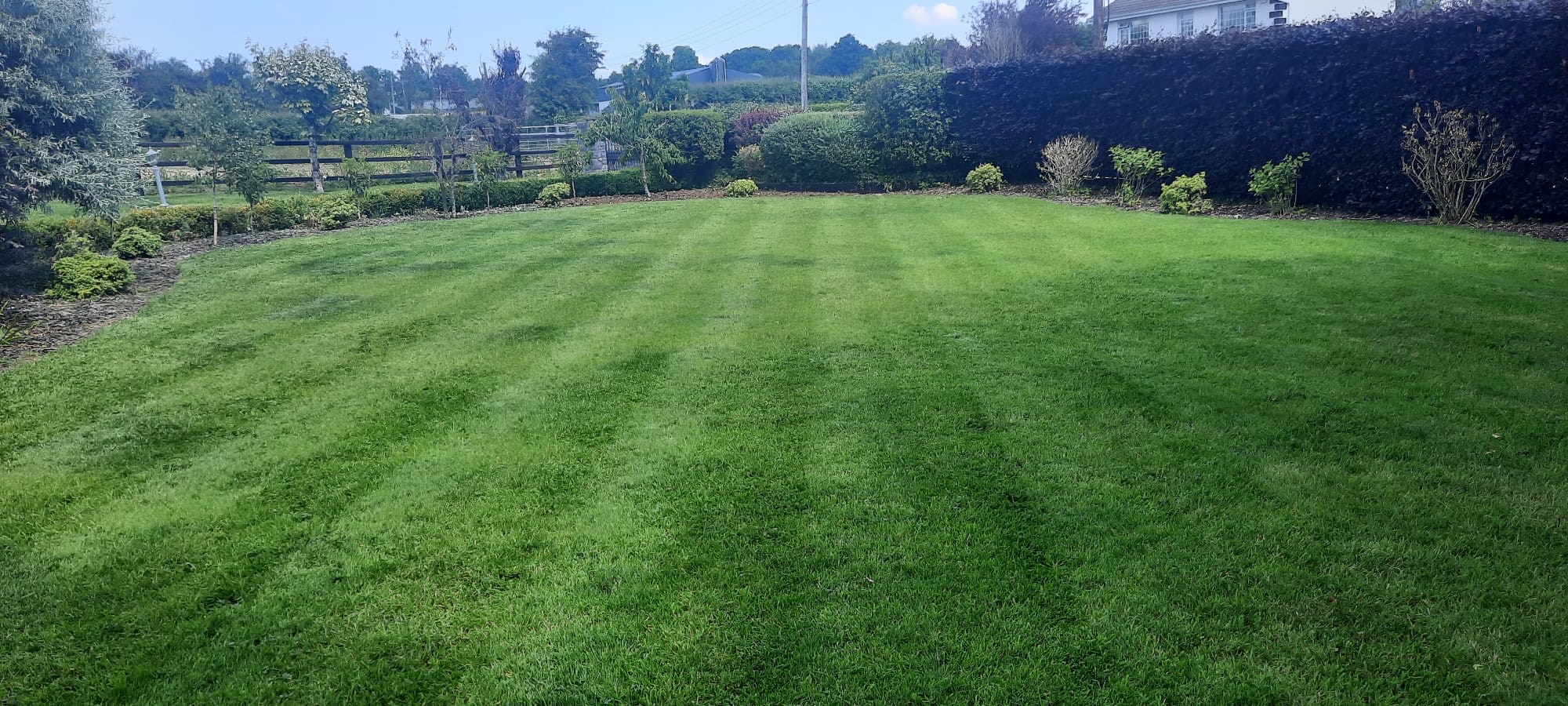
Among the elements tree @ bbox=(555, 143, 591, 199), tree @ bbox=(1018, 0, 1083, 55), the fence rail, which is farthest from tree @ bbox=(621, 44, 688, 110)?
tree @ bbox=(555, 143, 591, 199)

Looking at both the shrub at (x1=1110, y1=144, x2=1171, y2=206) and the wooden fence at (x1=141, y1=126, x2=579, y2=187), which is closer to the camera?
the shrub at (x1=1110, y1=144, x2=1171, y2=206)

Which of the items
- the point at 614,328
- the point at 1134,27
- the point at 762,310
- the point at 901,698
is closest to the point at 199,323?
the point at 614,328

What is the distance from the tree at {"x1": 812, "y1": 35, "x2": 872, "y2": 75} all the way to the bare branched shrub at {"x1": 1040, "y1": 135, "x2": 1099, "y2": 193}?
53.1 m

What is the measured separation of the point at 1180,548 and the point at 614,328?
5.50 m

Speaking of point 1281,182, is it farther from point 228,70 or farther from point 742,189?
point 228,70

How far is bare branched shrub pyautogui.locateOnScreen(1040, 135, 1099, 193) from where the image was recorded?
53.9ft

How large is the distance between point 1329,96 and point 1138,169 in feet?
11.2

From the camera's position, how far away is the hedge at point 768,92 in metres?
39.0

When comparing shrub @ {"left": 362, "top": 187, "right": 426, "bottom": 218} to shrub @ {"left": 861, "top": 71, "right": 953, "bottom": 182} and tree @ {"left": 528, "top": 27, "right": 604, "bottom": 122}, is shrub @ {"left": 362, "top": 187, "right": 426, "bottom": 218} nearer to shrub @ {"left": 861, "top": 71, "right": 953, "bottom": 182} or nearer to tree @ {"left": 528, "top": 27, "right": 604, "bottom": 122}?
shrub @ {"left": 861, "top": 71, "right": 953, "bottom": 182}

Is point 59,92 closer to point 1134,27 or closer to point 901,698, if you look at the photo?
point 901,698

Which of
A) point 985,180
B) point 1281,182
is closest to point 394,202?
point 985,180

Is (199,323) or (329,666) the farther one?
(199,323)

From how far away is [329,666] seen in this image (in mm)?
3031

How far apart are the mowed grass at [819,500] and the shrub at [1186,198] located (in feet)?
17.8
